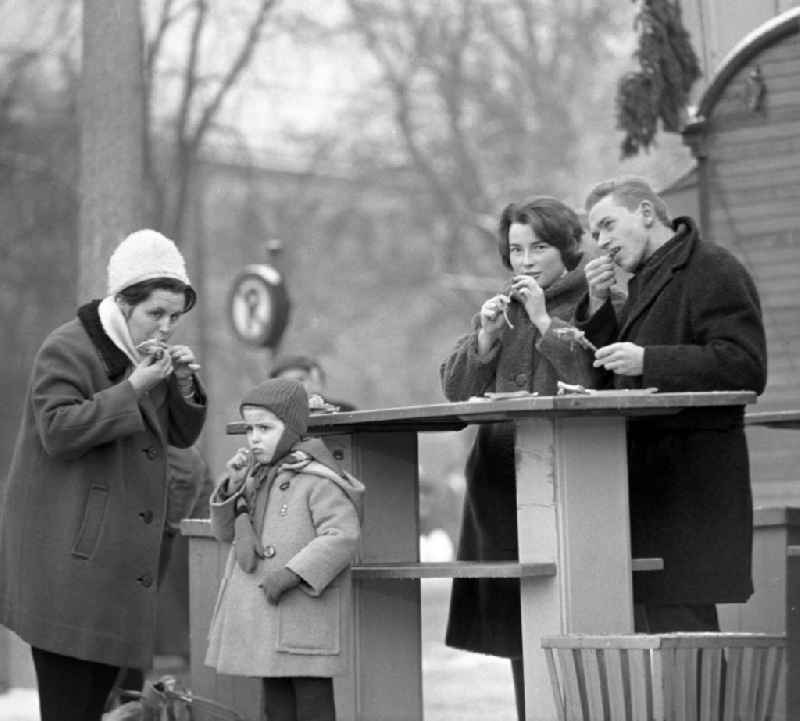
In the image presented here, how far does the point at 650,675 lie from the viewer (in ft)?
15.8

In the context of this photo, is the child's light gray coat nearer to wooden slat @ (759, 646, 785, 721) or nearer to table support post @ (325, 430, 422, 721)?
table support post @ (325, 430, 422, 721)

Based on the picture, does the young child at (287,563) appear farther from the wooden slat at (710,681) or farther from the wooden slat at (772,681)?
the wooden slat at (772,681)

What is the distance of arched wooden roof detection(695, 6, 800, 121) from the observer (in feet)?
24.0

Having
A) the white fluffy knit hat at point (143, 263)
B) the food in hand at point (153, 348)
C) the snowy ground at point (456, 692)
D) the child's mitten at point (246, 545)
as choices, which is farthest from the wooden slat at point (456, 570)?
the snowy ground at point (456, 692)

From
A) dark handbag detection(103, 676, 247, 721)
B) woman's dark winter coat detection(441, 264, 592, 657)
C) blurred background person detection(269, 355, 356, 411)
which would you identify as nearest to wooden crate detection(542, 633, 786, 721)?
woman's dark winter coat detection(441, 264, 592, 657)

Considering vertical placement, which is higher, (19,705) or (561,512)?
(561,512)

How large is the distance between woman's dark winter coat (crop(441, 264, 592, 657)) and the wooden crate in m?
0.86

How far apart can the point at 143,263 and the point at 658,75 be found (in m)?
3.44

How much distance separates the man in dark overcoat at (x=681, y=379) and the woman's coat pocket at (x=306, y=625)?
33.7 inches

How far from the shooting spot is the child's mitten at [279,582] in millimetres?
5375

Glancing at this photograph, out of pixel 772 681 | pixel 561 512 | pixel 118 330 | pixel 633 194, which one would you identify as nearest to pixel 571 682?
pixel 561 512

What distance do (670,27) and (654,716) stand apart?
434 cm

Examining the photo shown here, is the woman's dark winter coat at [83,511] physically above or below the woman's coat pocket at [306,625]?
above

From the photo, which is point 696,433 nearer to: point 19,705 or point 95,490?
point 95,490
